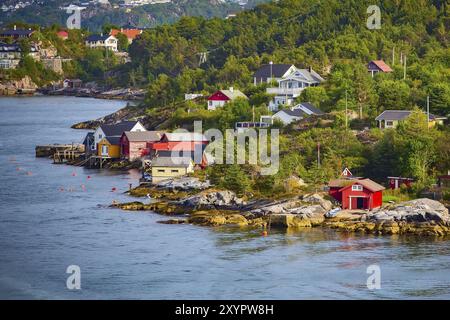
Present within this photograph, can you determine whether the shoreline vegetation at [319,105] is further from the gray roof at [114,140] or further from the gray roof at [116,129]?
the gray roof at [114,140]

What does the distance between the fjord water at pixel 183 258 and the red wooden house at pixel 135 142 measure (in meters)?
4.74

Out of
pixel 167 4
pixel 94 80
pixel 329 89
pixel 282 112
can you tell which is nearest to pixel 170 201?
pixel 282 112

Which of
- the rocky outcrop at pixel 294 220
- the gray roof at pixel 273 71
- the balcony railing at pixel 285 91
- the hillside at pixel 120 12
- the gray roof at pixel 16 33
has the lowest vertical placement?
the rocky outcrop at pixel 294 220

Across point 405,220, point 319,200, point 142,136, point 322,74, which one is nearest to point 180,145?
point 142,136

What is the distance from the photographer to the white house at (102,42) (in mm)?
68819

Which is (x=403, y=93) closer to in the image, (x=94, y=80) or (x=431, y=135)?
(x=431, y=135)

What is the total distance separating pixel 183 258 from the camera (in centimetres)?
1894

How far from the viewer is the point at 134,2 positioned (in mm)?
119250

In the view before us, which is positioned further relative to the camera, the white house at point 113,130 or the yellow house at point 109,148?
the white house at point 113,130

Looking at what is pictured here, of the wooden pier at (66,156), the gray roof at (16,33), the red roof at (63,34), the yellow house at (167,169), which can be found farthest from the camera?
the red roof at (63,34)

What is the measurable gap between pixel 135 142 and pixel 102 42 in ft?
133

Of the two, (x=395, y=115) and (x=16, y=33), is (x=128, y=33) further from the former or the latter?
(x=395, y=115)

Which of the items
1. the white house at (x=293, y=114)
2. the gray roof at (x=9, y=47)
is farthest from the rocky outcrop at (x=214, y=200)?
the gray roof at (x=9, y=47)
